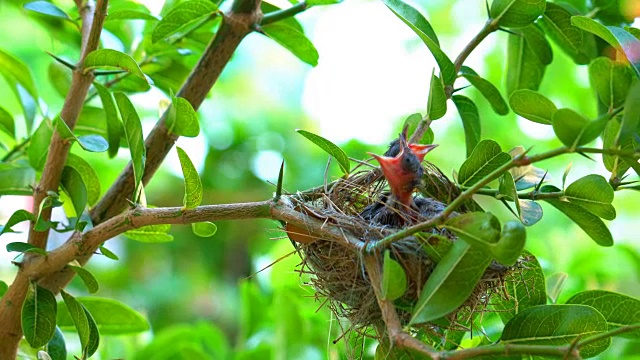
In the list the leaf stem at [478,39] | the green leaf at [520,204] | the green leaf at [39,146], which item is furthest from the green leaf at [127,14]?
the green leaf at [520,204]

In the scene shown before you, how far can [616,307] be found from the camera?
30.6 inches

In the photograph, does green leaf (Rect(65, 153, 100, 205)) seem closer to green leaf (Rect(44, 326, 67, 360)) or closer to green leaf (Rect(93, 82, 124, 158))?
green leaf (Rect(93, 82, 124, 158))

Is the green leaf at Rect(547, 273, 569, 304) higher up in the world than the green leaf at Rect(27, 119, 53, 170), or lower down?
lower down

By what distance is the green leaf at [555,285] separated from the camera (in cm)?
96

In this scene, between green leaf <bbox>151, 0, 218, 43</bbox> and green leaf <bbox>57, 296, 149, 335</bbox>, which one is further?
green leaf <bbox>57, 296, 149, 335</bbox>

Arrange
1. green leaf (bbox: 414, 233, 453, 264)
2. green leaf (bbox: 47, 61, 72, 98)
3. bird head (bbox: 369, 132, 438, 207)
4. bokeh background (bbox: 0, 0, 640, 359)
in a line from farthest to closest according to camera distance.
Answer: bokeh background (bbox: 0, 0, 640, 359), green leaf (bbox: 47, 61, 72, 98), bird head (bbox: 369, 132, 438, 207), green leaf (bbox: 414, 233, 453, 264)

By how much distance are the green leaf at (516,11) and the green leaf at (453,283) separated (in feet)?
1.06

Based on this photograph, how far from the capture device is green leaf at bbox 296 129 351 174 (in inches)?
29.8

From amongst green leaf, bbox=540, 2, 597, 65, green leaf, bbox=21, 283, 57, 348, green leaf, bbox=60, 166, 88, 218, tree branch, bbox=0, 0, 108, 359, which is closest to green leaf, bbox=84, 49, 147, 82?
tree branch, bbox=0, 0, 108, 359

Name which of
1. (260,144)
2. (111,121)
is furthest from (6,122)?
(260,144)

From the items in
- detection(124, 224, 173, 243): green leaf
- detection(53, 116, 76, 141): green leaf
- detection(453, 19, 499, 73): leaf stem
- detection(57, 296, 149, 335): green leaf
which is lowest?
detection(57, 296, 149, 335): green leaf

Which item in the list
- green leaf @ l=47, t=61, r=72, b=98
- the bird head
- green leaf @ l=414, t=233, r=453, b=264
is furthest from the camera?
green leaf @ l=47, t=61, r=72, b=98

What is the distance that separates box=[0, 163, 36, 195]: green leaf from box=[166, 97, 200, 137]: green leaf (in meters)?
0.25

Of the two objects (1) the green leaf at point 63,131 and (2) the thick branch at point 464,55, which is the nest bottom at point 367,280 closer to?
(2) the thick branch at point 464,55
